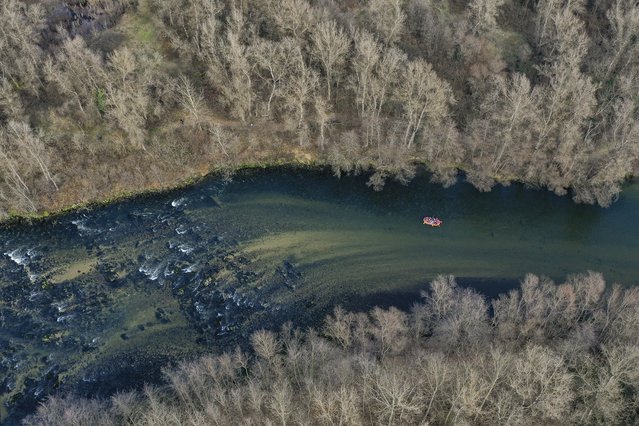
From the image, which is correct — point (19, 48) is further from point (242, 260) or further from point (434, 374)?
point (434, 374)

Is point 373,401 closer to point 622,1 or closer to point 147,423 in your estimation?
point 147,423

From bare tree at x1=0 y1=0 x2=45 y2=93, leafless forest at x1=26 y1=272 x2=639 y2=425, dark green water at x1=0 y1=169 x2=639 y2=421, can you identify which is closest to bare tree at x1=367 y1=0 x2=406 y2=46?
dark green water at x1=0 y1=169 x2=639 y2=421

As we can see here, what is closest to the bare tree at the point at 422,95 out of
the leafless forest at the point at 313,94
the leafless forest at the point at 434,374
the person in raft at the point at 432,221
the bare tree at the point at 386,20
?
the leafless forest at the point at 313,94

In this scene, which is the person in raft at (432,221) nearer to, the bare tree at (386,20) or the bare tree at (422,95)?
the bare tree at (422,95)

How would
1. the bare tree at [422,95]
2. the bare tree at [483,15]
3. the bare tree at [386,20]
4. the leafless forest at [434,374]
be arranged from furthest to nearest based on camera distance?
the bare tree at [483,15] < the bare tree at [386,20] < the bare tree at [422,95] < the leafless forest at [434,374]

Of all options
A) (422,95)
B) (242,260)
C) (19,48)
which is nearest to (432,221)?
(422,95)

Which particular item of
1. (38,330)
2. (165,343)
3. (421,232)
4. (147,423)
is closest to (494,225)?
(421,232)

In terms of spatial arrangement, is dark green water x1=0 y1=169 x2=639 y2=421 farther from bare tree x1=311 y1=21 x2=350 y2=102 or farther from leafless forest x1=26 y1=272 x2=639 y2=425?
bare tree x1=311 y1=21 x2=350 y2=102
